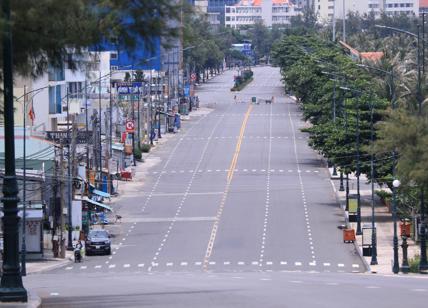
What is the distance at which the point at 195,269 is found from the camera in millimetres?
53781

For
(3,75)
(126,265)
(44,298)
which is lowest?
(126,265)

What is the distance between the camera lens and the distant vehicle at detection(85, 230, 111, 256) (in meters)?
61.4

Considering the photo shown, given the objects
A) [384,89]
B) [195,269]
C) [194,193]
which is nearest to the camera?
Result: [195,269]

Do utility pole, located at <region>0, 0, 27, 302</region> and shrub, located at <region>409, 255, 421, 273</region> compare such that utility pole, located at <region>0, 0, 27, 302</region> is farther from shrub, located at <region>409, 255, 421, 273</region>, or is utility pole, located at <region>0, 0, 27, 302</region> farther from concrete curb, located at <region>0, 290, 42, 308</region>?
shrub, located at <region>409, 255, 421, 273</region>

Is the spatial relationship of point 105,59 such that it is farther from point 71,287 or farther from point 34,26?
point 34,26

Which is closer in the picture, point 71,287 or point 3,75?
point 3,75

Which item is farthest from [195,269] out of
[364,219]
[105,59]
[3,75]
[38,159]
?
[105,59]

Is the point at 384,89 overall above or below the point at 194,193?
above

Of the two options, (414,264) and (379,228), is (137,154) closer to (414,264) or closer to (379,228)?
(379,228)

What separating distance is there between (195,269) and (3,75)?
1148 inches

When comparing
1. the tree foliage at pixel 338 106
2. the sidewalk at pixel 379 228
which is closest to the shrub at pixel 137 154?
the tree foliage at pixel 338 106

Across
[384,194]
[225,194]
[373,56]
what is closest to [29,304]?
[384,194]

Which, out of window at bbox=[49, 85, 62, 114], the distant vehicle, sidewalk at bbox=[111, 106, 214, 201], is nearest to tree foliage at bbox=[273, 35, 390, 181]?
sidewalk at bbox=[111, 106, 214, 201]

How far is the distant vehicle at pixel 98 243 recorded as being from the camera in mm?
61406
